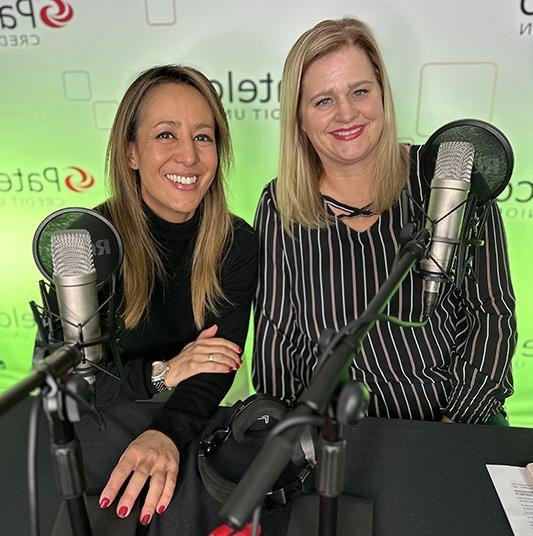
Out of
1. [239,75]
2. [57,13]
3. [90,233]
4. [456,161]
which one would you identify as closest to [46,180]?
[57,13]

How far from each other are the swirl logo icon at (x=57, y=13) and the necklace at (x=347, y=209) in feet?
4.41

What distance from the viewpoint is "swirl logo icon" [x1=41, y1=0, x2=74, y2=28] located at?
86.0 inches

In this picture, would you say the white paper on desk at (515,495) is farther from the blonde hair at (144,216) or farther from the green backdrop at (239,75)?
the green backdrop at (239,75)

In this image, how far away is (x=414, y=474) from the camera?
105cm

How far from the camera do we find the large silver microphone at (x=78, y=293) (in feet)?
2.55

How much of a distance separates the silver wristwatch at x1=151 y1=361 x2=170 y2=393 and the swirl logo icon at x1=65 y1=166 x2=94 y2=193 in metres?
1.30

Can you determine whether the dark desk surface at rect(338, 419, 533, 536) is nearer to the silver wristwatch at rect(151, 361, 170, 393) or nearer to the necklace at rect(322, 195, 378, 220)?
the silver wristwatch at rect(151, 361, 170, 393)

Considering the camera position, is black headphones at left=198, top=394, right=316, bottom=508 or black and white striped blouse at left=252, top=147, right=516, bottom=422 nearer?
black headphones at left=198, top=394, right=316, bottom=508

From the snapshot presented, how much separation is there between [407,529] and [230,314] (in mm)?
788

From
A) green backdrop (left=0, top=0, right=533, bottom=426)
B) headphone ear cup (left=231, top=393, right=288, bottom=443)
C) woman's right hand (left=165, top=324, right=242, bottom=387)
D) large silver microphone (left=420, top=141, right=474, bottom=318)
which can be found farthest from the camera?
green backdrop (left=0, top=0, right=533, bottom=426)

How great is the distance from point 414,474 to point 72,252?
0.73 meters

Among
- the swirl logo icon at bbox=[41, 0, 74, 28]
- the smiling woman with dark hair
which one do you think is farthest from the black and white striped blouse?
the swirl logo icon at bbox=[41, 0, 74, 28]

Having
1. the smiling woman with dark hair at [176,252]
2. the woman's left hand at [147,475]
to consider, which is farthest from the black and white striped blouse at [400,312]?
the woman's left hand at [147,475]

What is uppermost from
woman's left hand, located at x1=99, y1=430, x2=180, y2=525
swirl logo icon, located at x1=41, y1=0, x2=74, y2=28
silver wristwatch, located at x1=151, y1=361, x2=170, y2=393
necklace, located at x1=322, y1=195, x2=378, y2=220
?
swirl logo icon, located at x1=41, y1=0, x2=74, y2=28
